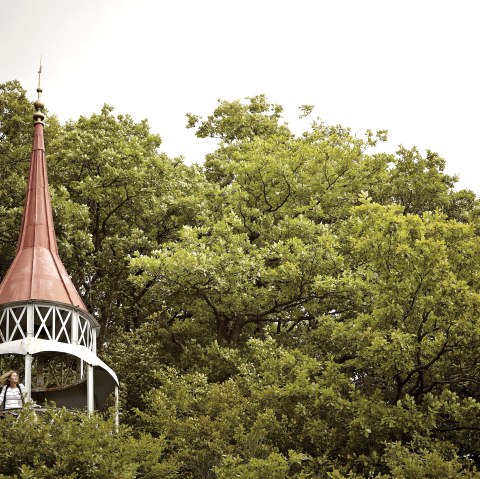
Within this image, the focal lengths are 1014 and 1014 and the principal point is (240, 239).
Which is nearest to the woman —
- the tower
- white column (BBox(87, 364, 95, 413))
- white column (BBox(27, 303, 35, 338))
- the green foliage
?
the tower

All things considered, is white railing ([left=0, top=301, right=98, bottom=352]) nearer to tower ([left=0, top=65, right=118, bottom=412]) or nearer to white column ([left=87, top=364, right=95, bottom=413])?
tower ([left=0, top=65, right=118, bottom=412])

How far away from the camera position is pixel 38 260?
84.5 ft

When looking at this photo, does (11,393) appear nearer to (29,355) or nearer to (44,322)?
(29,355)

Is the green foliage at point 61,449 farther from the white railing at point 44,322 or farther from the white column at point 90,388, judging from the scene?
the white railing at point 44,322

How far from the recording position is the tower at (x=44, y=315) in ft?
78.9

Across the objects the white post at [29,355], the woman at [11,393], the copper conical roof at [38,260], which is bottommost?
the woman at [11,393]

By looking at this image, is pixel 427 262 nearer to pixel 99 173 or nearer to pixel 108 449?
pixel 108 449

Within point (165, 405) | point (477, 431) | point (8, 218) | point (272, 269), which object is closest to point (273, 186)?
point (272, 269)

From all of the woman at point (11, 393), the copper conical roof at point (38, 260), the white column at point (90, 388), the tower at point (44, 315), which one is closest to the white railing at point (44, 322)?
the tower at point (44, 315)

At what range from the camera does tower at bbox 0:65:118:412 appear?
78.9 feet

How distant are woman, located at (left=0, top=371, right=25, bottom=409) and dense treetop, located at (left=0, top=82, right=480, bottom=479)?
222cm

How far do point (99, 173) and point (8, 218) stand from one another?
12.2 feet

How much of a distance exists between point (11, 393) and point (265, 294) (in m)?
9.38

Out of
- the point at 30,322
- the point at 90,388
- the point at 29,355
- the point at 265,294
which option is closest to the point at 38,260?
the point at 30,322
